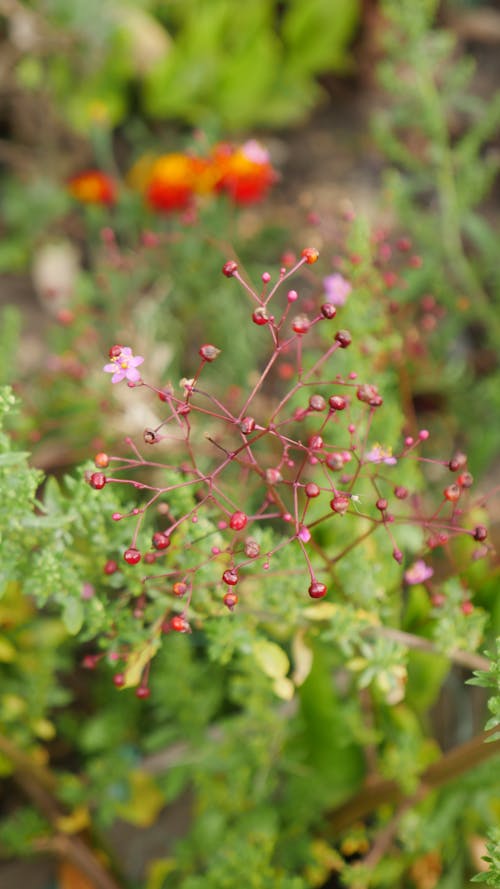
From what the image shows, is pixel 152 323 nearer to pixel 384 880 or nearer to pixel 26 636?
pixel 26 636

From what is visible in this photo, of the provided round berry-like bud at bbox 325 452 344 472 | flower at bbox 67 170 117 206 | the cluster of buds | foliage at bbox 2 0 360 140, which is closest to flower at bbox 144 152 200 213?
flower at bbox 67 170 117 206

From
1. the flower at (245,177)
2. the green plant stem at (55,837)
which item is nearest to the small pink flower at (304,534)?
the green plant stem at (55,837)

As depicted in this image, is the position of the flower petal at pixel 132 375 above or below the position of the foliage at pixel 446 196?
above

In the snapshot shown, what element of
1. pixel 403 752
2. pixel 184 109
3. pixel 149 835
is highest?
pixel 184 109

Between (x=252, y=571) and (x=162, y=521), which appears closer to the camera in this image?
(x=252, y=571)

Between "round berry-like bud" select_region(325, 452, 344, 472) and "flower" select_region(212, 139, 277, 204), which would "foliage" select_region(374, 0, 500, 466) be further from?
"round berry-like bud" select_region(325, 452, 344, 472)

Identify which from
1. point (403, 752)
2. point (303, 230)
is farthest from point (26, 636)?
point (303, 230)

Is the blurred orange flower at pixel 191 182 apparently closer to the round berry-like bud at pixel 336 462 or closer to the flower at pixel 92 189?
the flower at pixel 92 189
